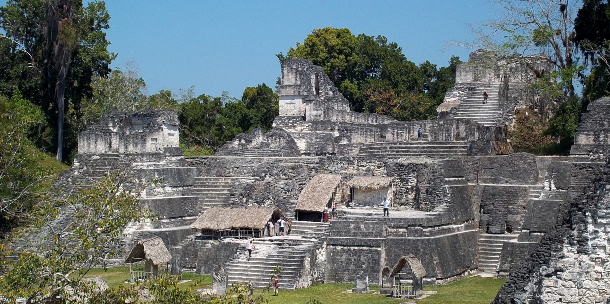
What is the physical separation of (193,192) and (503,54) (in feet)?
41.0

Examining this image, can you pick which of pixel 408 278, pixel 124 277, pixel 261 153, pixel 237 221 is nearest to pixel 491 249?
pixel 408 278

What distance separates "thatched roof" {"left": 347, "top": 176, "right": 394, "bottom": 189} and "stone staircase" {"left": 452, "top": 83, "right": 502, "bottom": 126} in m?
6.38

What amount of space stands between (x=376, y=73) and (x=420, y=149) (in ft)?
76.5

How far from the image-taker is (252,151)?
31.9 m

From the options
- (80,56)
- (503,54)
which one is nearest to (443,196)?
(503,54)

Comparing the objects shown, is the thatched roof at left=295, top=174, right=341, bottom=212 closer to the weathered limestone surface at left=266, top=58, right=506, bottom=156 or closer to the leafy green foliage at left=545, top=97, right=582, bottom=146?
the weathered limestone surface at left=266, top=58, right=506, bottom=156

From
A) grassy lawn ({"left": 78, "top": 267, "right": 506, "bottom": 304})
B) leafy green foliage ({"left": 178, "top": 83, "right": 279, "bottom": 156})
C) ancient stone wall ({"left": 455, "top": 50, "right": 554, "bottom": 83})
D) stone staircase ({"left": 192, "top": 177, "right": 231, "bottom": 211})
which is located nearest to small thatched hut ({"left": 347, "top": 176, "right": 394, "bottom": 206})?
grassy lawn ({"left": 78, "top": 267, "right": 506, "bottom": 304})

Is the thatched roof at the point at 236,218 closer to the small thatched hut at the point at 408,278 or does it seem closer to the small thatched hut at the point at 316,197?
the small thatched hut at the point at 316,197

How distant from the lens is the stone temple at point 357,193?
2353 cm

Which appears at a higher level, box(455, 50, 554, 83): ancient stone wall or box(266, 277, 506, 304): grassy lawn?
box(455, 50, 554, 83): ancient stone wall

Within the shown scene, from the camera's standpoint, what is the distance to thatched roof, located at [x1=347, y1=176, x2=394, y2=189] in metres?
26.3

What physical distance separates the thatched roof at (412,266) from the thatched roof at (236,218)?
502 cm

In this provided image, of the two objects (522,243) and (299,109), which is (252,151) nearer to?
(299,109)

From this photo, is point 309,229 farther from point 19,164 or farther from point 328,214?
point 19,164
